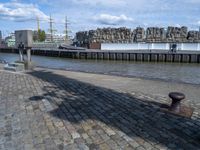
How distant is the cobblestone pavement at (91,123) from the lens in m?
4.02

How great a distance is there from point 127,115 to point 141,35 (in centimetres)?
6556

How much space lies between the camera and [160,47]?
4375 cm

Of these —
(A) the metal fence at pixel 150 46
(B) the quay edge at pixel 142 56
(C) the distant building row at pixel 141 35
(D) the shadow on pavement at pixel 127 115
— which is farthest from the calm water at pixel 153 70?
(C) the distant building row at pixel 141 35

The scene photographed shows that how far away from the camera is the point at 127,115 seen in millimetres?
5332

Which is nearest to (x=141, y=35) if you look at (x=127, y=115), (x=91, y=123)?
(x=127, y=115)

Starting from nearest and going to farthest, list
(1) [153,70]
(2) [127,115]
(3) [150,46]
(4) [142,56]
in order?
(2) [127,115] < (1) [153,70] < (4) [142,56] < (3) [150,46]

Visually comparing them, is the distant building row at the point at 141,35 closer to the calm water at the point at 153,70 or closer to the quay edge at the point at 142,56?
the quay edge at the point at 142,56

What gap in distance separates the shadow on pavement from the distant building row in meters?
52.8

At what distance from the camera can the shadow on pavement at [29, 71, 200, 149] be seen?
4.25 meters

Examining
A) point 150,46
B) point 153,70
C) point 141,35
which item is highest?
point 141,35

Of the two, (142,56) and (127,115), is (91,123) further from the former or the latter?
(142,56)

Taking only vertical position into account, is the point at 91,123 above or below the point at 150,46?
below

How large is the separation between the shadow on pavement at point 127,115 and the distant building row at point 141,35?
5277 centimetres

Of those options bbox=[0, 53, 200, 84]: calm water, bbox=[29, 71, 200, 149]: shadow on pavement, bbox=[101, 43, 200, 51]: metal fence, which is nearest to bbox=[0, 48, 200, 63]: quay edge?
bbox=[0, 53, 200, 84]: calm water
